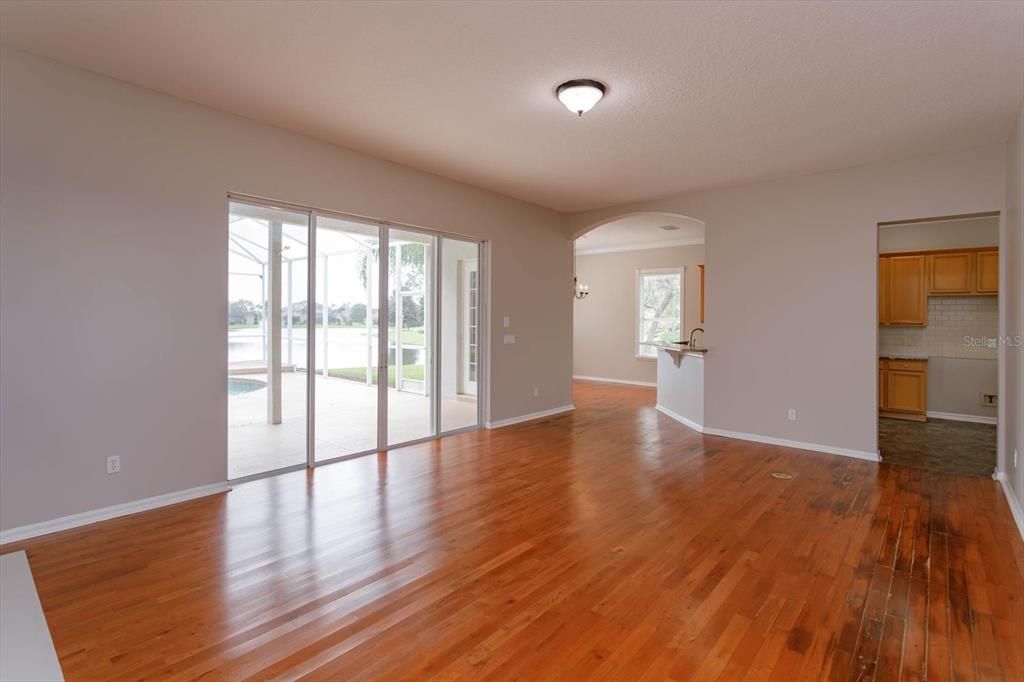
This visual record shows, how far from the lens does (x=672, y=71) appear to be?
10.4 feet

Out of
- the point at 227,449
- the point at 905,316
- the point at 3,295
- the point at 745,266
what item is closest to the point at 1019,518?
the point at 745,266

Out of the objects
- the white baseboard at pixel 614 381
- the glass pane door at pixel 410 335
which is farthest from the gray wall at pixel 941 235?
the glass pane door at pixel 410 335

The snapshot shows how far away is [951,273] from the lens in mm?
6715

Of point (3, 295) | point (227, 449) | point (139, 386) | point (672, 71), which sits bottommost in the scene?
point (227, 449)

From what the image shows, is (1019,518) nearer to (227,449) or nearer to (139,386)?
(227,449)

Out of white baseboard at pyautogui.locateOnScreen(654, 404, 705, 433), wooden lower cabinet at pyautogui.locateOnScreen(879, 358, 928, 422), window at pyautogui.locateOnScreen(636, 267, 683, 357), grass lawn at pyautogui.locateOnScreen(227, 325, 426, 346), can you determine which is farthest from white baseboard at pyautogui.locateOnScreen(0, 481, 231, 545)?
wooden lower cabinet at pyautogui.locateOnScreen(879, 358, 928, 422)

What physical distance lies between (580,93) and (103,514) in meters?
4.27

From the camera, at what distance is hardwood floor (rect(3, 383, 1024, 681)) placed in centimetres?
199

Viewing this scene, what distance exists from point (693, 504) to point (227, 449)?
3.66 meters

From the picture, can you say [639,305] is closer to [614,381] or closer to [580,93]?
[614,381]

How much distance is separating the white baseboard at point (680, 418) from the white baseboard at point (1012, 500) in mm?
2598

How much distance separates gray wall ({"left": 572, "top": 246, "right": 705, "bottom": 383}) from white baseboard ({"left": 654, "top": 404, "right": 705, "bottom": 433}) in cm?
254

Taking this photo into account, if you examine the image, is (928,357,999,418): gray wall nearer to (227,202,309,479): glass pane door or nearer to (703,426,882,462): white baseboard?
(703,426,882,462): white baseboard

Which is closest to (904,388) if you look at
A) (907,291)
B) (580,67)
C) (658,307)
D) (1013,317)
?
(907,291)
